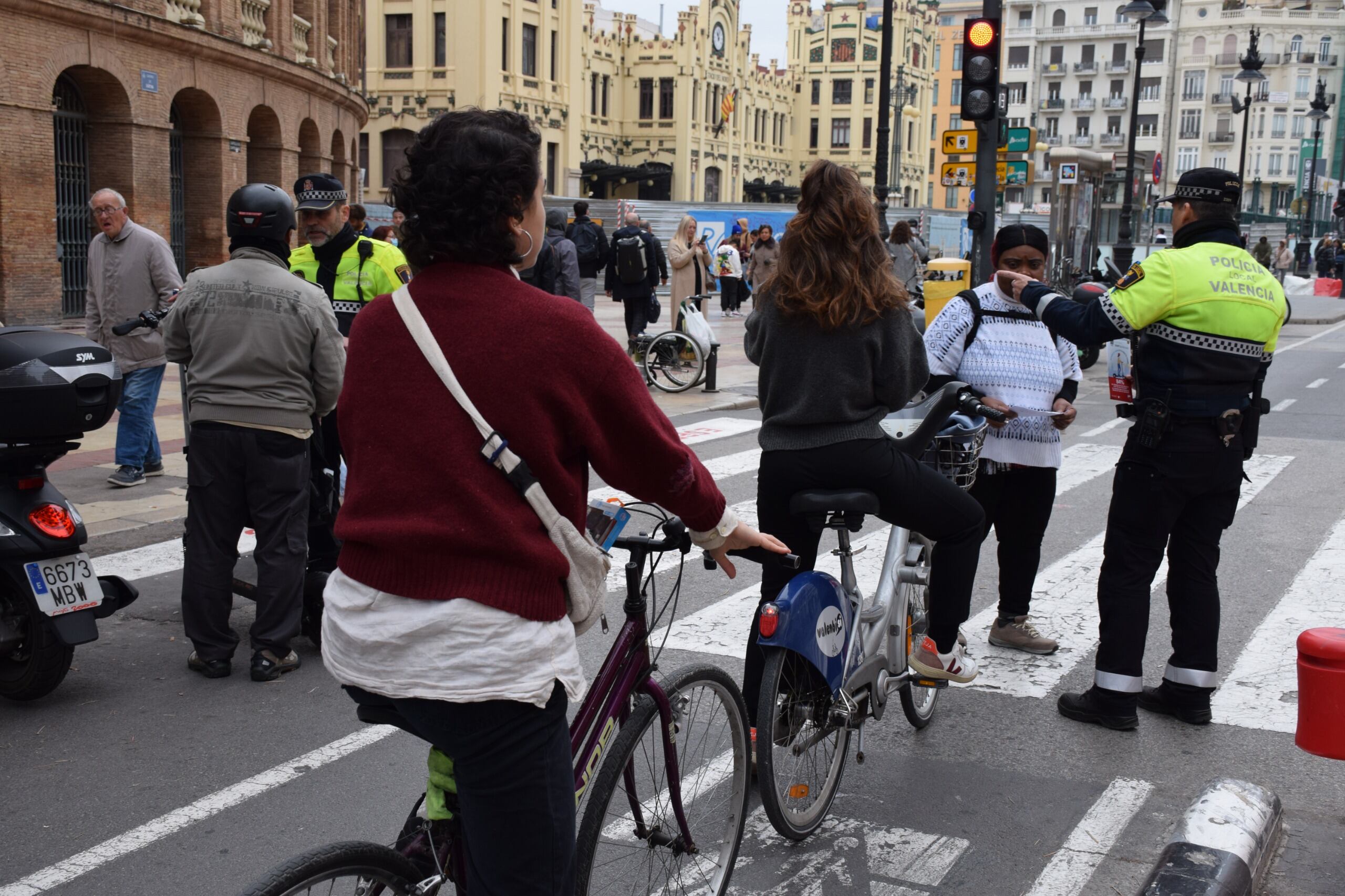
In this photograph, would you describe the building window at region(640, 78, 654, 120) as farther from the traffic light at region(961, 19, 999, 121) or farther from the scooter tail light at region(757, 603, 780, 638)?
the scooter tail light at region(757, 603, 780, 638)

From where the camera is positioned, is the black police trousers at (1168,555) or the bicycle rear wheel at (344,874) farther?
the black police trousers at (1168,555)

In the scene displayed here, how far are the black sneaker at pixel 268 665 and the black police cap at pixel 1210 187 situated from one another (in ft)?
13.0

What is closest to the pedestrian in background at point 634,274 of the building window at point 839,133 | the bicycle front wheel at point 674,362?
the bicycle front wheel at point 674,362

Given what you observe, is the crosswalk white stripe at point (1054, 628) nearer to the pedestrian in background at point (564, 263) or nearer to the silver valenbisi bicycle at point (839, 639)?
the silver valenbisi bicycle at point (839, 639)

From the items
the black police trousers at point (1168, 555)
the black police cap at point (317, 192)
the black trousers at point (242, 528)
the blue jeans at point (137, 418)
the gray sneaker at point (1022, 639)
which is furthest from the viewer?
the blue jeans at point (137, 418)

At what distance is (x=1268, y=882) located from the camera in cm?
383

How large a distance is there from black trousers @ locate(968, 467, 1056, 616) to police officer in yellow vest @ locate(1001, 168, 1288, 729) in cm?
52

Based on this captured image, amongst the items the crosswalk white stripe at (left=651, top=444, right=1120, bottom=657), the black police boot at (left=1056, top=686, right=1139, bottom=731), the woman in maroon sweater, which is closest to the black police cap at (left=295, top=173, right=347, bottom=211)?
the crosswalk white stripe at (left=651, top=444, right=1120, bottom=657)

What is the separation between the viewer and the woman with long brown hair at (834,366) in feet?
12.8

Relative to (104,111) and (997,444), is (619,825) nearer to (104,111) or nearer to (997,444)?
(997,444)

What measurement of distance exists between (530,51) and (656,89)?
46.7ft

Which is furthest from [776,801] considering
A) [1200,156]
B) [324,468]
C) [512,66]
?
[1200,156]

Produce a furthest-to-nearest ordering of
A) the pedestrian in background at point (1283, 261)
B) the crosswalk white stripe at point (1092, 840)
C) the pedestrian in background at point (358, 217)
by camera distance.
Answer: the pedestrian in background at point (1283, 261) → the pedestrian in background at point (358, 217) → the crosswalk white stripe at point (1092, 840)

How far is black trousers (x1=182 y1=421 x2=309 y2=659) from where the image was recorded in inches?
210
